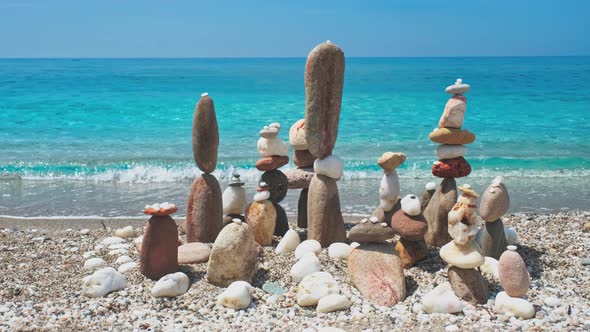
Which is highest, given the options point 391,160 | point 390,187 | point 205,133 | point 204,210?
point 205,133

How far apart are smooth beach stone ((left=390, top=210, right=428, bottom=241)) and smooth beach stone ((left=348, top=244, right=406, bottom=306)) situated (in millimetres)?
203

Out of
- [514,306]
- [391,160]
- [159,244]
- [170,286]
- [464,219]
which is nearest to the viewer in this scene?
[514,306]

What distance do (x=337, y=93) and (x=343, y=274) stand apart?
173 cm

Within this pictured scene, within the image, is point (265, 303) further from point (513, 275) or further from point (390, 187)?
point (513, 275)

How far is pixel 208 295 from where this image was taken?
5293mm

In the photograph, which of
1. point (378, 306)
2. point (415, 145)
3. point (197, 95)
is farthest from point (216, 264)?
point (197, 95)

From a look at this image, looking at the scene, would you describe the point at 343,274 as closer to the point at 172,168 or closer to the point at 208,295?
the point at 208,295

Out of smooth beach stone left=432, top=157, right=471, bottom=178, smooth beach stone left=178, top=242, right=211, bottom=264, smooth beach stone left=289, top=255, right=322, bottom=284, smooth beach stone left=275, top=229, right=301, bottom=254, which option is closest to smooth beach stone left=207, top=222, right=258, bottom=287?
smooth beach stone left=289, top=255, right=322, bottom=284

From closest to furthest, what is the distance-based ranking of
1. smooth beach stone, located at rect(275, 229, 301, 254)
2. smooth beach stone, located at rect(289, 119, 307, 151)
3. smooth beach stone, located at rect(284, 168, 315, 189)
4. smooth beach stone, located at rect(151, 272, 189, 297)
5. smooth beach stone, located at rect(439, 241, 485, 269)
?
smooth beach stone, located at rect(439, 241, 485, 269) → smooth beach stone, located at rect(151, 272, 189, 297) → smooth beach stone, located at rect(275, 229, 301, 254) → smooth beach stone, located at rect(289, 119, 307, 151) → smooth beach stone, located at rect(284, 168, 315, 189)

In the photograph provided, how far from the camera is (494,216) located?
5488 millimetres

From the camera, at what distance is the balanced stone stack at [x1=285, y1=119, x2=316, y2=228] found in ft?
22.5

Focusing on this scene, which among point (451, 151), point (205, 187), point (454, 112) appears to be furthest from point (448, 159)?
point (205, 187)

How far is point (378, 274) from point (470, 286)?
746 millimetres

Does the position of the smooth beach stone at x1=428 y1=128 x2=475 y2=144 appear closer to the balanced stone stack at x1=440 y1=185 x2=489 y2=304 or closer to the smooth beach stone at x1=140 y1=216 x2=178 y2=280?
the balanced stone stack at x1=440 y1=185 x2=489 y2=304
